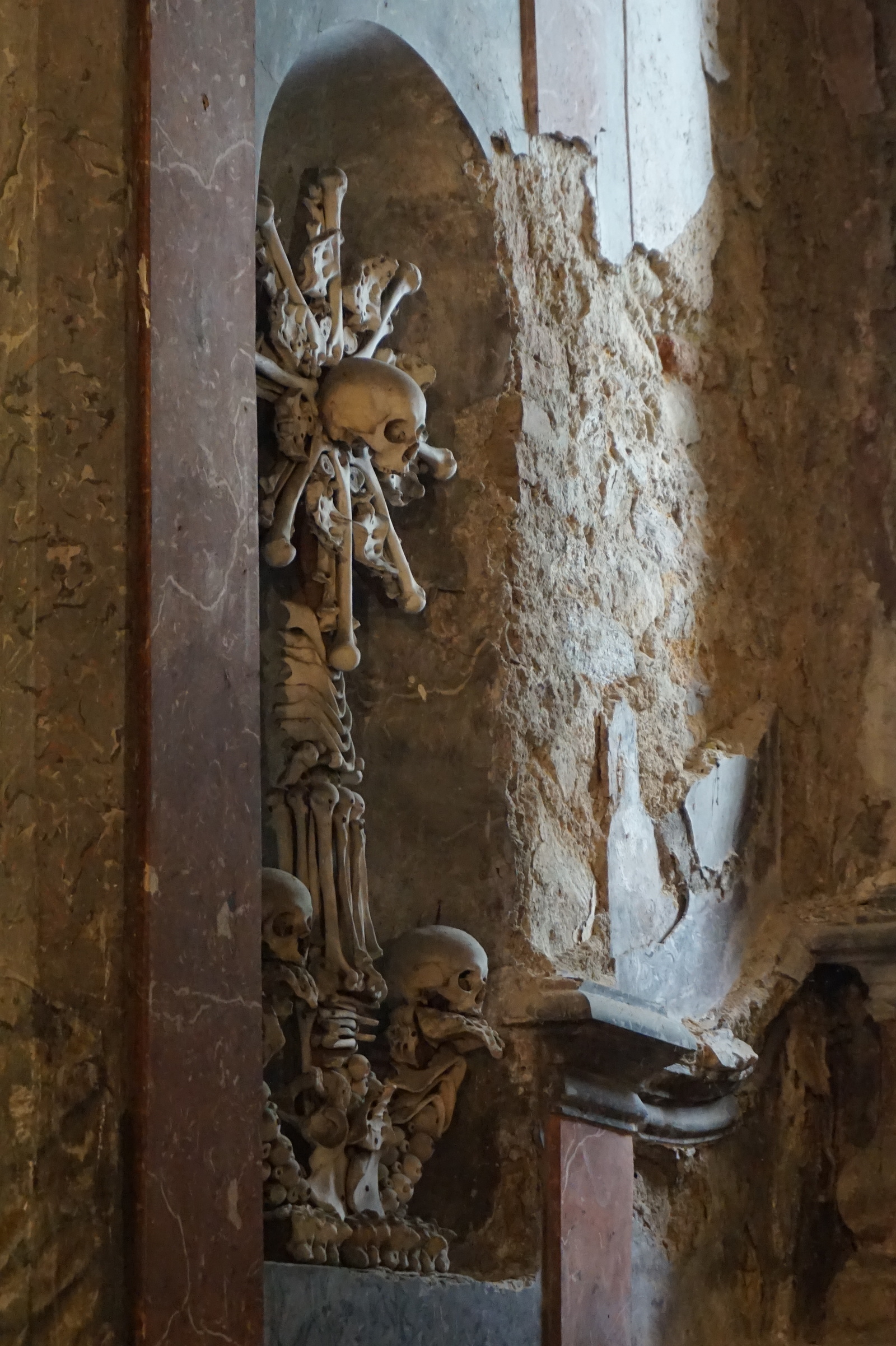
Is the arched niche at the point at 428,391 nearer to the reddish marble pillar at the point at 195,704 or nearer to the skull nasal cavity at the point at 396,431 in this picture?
the skull nasal cavity at the point at 396,431

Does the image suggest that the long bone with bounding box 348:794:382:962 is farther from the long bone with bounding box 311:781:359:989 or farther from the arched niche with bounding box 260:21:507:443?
the arched niche with bounding box 260:21:507:443

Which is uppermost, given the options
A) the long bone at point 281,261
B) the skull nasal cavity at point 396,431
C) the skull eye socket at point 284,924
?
the long bone at point 281,261

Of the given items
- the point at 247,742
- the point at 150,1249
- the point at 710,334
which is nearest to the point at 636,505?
the point at 710,334

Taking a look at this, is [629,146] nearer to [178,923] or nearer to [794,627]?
[794,627]

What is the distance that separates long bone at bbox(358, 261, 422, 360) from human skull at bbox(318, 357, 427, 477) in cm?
13

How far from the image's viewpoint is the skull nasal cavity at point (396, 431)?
3.31 meters

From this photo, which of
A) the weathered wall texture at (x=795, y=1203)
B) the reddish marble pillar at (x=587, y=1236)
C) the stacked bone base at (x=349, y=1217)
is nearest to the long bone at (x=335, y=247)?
the stacked bone base at (x=349, y=1217)

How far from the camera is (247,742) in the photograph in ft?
8.84

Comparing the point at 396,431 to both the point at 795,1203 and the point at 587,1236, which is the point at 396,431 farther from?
the point at 795,1203

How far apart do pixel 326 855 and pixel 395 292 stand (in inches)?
41.2

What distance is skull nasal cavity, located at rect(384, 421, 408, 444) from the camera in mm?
3311

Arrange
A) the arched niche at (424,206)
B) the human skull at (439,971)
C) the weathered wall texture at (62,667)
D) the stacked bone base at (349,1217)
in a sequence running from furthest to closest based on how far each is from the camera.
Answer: the arched niche at (424,206)
the human skull at (439,971)
the stacked bone base at (349,1217)
the weathered wall texture at (62,667)

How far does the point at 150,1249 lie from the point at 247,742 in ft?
2.26

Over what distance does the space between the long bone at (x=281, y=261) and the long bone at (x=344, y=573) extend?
0.70ft
